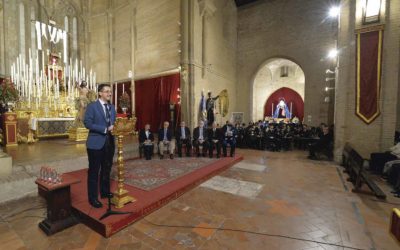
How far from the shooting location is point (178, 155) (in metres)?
6.98

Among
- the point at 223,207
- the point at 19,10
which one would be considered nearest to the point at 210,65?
the point at 223,207

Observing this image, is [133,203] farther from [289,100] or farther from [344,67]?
[289,100]

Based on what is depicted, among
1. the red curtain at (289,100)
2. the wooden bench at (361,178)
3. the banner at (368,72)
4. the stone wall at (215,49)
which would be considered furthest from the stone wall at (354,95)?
the red curtain at (289,100)

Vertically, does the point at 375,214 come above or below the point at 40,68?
below

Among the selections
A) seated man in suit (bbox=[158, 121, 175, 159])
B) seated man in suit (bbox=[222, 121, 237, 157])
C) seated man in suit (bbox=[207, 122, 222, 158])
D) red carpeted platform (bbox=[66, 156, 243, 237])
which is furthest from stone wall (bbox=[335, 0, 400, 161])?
seated man in suit (bbox=[158, 121, 175, 159])

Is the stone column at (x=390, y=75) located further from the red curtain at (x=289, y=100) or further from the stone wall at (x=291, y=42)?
the red curtain at (x=289, y=100)

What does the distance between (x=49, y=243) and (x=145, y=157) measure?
13.4 ft

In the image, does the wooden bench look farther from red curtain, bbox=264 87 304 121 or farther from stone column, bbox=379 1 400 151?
red curtain, bbox=264 87 304 121

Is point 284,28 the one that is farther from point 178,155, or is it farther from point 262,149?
point 178,155

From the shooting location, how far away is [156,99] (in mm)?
10461

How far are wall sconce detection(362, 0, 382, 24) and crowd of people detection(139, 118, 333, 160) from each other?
3.59 metres

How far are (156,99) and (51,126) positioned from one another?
14.9 feet

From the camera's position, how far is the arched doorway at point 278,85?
54.4 ft

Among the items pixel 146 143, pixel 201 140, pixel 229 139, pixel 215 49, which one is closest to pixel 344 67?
pixel 229 139
